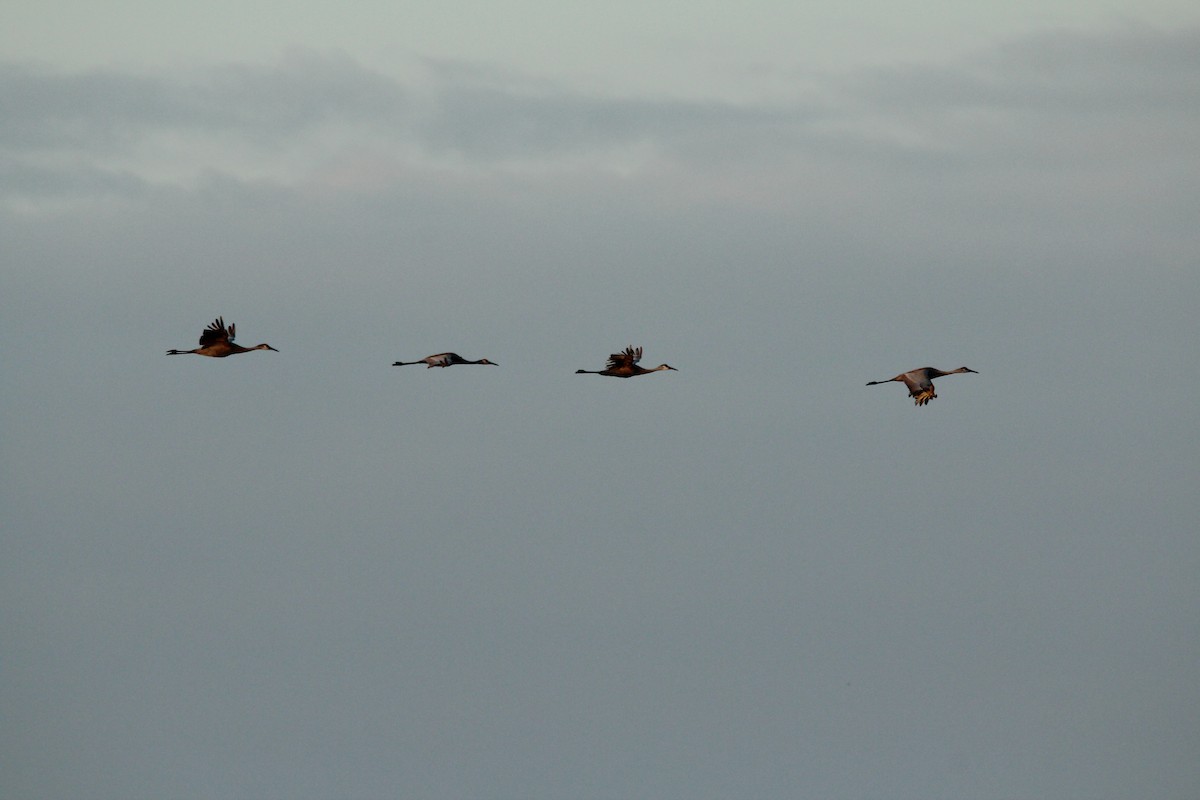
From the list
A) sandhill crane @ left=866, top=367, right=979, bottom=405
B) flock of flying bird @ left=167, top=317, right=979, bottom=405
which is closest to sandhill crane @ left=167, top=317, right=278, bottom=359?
flock of flying bird @ left=167, top=317, right=979, bottom=405

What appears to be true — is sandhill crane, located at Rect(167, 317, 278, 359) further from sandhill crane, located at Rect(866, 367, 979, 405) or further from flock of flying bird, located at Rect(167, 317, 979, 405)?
sandhill crane, located at Rect(866, 367, 979, 405)

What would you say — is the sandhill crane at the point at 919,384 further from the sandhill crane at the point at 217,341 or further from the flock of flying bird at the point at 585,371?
the sandhill crane at the point at 217,341

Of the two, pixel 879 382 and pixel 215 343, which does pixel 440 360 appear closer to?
pixel 215 343

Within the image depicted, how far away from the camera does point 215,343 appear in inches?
4857

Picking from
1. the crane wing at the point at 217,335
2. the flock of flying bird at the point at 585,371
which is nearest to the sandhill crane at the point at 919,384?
the flock of flying bird at the point at 585,371

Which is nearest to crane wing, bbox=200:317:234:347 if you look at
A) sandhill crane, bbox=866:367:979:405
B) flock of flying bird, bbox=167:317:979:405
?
flock of flying bird, bbox=167:317:979:405

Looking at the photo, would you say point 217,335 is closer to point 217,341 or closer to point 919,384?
point 217,341

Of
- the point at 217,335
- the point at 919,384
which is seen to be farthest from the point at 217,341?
the point at 919,384

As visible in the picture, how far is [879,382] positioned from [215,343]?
3183cm

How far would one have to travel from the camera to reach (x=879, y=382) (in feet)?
399

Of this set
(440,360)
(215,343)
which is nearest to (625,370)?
(440,360)

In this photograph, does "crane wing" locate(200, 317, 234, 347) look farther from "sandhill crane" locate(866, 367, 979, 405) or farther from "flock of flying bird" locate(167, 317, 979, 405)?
"sandhill crane" locate(866, 367, 979, 405)

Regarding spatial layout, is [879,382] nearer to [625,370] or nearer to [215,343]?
[625,370]

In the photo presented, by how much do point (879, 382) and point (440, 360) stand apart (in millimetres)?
21458
